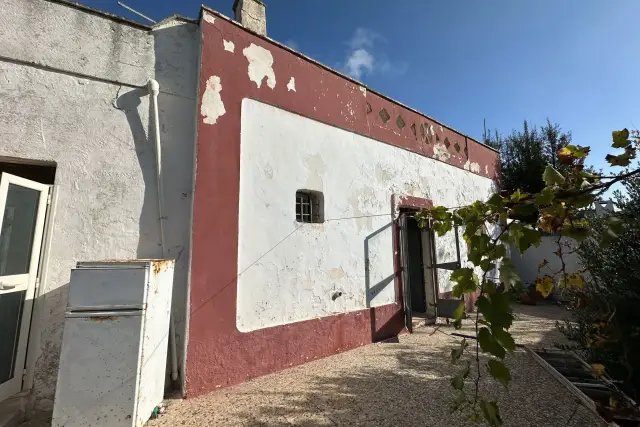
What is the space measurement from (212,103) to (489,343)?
13.2 ft

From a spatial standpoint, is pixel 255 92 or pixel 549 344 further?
pixel 549 344

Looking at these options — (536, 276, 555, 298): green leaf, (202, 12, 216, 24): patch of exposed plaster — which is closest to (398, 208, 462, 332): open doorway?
(536, 276, 555, 298): green leaf

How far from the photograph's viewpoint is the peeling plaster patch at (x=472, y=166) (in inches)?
338

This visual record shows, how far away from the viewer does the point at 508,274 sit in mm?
1250

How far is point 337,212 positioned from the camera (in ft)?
17.3

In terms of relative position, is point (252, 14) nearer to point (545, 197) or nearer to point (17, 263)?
point (17, 263)

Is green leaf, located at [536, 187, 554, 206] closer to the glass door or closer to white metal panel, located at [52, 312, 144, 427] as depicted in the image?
white metal panel, located at [52, 312, 144, 427]

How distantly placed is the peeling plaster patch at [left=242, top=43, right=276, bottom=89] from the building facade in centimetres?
2

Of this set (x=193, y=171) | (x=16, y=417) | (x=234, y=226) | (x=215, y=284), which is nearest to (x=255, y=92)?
(x=193, y=171)

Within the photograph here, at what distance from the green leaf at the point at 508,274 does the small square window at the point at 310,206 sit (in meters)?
3.88

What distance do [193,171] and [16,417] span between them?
9.41 ft

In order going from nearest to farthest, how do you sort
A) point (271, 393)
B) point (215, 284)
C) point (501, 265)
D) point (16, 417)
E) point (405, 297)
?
1. point (501, 265)
2. point (16, 417)
3. point (271, 393)
4. point (215, 284)
5. point (405, 297)

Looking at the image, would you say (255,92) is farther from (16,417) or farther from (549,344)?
(549,344)

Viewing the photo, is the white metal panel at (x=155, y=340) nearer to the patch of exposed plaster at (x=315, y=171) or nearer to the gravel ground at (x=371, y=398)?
the gravel ground at (x=371, y=398)
